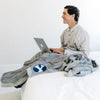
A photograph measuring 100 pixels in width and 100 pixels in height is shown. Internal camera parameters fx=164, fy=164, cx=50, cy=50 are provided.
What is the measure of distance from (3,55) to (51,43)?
87 centimetres

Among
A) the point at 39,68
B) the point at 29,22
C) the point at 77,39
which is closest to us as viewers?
the point at 39,68

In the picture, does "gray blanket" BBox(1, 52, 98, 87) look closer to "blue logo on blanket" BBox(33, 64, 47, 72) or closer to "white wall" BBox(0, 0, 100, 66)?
"blue logo on blanket" BBox(33, 64, 47, 72)

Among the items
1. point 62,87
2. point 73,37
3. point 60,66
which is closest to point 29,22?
point 73,37

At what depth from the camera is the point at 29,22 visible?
283 centimetres

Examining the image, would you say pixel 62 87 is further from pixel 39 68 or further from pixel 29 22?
pixel 29 22

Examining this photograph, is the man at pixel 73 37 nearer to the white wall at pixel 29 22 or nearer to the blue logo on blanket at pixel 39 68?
the blue logo on blanket at pixel 39 68

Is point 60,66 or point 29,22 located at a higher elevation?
point 29,22

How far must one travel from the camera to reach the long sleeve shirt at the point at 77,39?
158 centimetres

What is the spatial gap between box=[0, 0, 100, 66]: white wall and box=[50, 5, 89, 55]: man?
1060 mm

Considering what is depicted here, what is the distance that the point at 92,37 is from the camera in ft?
10.2

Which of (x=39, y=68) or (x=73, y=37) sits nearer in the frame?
(x=39, y=68)

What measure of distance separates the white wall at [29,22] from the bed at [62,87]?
1692 mm

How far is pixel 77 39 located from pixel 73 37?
8cm

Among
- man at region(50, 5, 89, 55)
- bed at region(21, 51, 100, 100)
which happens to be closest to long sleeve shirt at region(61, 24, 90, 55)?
man at region(50, 5, 89, 55)
